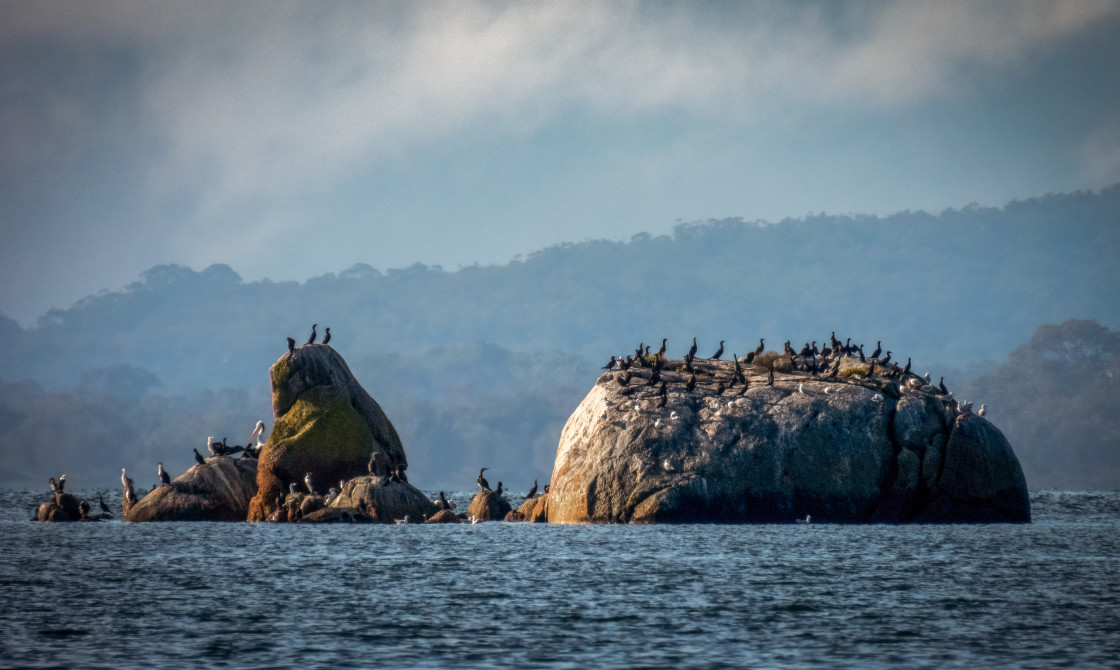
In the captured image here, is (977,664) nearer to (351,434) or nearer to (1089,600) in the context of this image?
(1089,600)

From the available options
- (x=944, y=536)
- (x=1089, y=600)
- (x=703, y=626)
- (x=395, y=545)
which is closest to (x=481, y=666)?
(x=703, y=626)

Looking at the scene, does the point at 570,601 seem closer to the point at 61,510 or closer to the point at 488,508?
the point at 488,508

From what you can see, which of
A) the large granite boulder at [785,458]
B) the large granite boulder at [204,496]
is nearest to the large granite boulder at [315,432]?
the large granite boulder at [204,496]

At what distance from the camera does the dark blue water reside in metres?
21.1

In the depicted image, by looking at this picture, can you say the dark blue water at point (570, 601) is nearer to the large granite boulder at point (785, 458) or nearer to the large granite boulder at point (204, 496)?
the large granite boulder at point (785, 458)

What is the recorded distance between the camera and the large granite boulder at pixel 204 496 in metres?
61.6

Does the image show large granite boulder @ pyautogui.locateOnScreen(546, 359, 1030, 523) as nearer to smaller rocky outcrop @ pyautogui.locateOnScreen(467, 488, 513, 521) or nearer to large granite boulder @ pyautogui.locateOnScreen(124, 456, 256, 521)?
smaller rocky outcrop @ pyautogui.locateOnScreen(467, 488, 513, 521)

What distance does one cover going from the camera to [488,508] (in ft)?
219

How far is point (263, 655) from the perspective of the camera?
68.7ft

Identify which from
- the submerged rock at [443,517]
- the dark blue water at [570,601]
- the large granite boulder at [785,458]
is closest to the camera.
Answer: the dark blue water at [570,601]

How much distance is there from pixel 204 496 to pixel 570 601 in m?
38.7

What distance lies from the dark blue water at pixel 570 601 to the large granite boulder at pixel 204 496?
12.5 m

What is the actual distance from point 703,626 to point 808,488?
31.4 m

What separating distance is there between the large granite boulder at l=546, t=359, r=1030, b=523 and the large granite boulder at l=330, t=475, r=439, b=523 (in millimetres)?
8119
